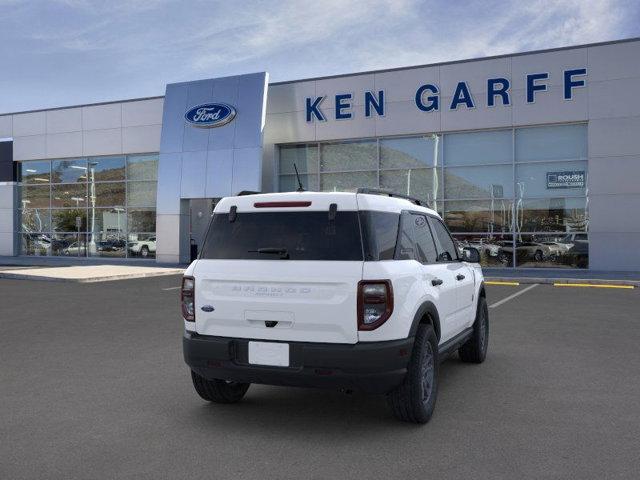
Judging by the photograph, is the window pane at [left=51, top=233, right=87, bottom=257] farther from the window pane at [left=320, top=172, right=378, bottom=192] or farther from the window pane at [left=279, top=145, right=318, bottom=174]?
the window pane at [left=320, top=172, right=378, bottom=192]

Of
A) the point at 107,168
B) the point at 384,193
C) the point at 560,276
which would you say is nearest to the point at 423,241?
the point at 384,193

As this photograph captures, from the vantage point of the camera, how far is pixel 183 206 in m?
25.0

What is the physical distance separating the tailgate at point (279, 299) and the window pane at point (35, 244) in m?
28.3

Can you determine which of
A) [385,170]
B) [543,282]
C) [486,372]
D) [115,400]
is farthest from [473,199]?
[115,400]

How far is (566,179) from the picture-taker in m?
20.4

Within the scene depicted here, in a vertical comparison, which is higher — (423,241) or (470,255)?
(423,241)

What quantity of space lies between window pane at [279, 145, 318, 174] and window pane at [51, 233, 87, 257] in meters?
10.9

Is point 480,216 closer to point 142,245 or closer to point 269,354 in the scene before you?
point 142,245

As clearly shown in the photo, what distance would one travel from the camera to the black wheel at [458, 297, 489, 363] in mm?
6773

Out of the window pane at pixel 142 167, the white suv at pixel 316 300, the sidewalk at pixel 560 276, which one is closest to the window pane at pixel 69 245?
the window pane at pixel 142 167

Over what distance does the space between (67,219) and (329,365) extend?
27957 millimetres

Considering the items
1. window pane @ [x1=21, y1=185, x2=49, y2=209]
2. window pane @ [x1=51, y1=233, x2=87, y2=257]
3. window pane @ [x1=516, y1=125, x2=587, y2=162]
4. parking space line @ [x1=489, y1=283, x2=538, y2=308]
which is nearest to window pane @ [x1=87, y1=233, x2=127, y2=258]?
window pane @ [x1=51, y1=233, x2=87, y2=257]

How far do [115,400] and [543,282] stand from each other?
46.5 ft

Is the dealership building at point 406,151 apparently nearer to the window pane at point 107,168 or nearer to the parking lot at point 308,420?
the window pane at point 107,168
